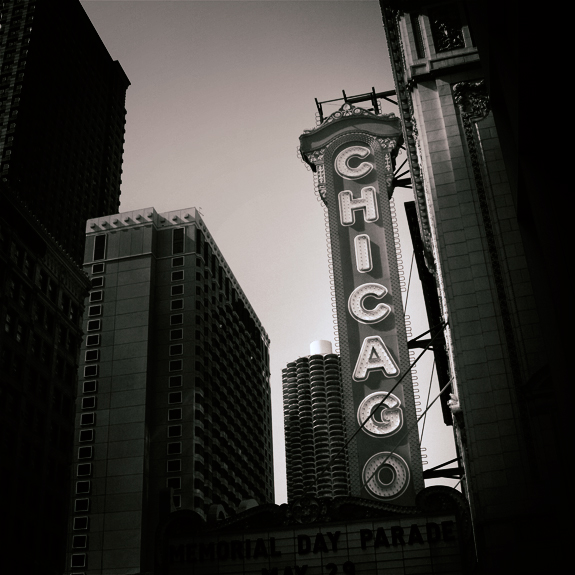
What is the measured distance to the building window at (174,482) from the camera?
9071 centimetres

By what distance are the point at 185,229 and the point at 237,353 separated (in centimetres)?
2309

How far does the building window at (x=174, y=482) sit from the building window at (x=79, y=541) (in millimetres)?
11701

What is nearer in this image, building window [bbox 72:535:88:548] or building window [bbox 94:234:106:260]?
building window [bbox 72:535:88:548]

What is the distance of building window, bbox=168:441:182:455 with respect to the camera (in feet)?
308

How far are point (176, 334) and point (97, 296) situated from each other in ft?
44.4

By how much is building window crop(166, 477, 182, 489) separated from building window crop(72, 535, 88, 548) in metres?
11.7

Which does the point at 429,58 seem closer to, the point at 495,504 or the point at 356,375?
the point at 356,375

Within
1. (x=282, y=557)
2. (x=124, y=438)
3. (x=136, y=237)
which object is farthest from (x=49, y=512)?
(x=136, y=237)

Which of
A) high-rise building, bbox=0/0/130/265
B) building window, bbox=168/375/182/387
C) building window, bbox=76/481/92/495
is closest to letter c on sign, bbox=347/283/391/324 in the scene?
building window, bbox=168/375/182/387

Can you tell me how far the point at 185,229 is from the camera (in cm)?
11350

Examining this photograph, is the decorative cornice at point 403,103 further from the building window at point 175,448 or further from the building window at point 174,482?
the building window at point 175,448

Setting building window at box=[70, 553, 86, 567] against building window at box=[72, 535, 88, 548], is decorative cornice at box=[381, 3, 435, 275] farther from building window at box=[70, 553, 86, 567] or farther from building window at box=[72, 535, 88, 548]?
building window at box=[70, 553, 86, 567]

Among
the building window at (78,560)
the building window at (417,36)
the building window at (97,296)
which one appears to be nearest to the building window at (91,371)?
the building window at (97,296)

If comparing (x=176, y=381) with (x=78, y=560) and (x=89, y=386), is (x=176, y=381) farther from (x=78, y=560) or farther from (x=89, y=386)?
(x=78, y=560)
